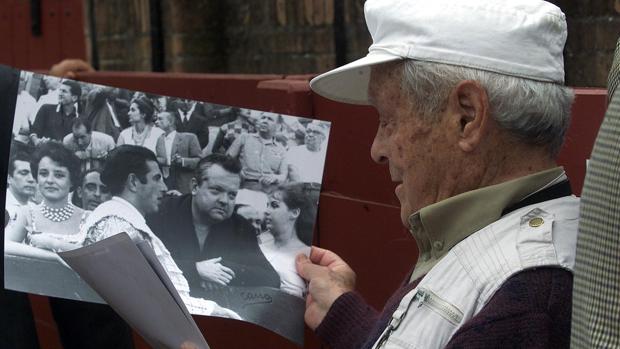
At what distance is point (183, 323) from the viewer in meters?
2.03

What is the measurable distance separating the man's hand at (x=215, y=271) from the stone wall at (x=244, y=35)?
2.17m

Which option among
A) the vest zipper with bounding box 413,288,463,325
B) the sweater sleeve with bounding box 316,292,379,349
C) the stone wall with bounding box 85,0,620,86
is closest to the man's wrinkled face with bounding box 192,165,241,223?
the sweater sleeve with bounding box 316,292,379,349

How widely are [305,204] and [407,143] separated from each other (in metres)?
0.60

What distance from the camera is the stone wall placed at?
5002 mm

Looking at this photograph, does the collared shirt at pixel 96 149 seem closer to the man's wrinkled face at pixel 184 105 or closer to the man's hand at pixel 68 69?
the man's wrinkled face at pixel 184 105

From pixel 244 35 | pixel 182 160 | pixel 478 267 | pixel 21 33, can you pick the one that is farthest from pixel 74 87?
pixel 21 33

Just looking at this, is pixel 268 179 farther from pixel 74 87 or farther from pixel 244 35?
pixel 244 35

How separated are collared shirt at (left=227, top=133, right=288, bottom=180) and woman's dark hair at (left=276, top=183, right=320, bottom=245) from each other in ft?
0.20

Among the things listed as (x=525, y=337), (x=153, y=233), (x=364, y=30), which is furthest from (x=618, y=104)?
(x=364, y=30)

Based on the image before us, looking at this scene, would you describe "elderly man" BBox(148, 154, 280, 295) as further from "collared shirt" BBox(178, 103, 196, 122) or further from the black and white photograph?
"collared shirt" BBox(178, 103, 196, 122)

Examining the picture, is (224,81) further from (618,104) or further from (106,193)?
(618,104)

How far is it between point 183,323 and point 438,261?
54 cm

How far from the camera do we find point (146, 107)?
259 cm

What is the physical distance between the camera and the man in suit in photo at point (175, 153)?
2.57 m
